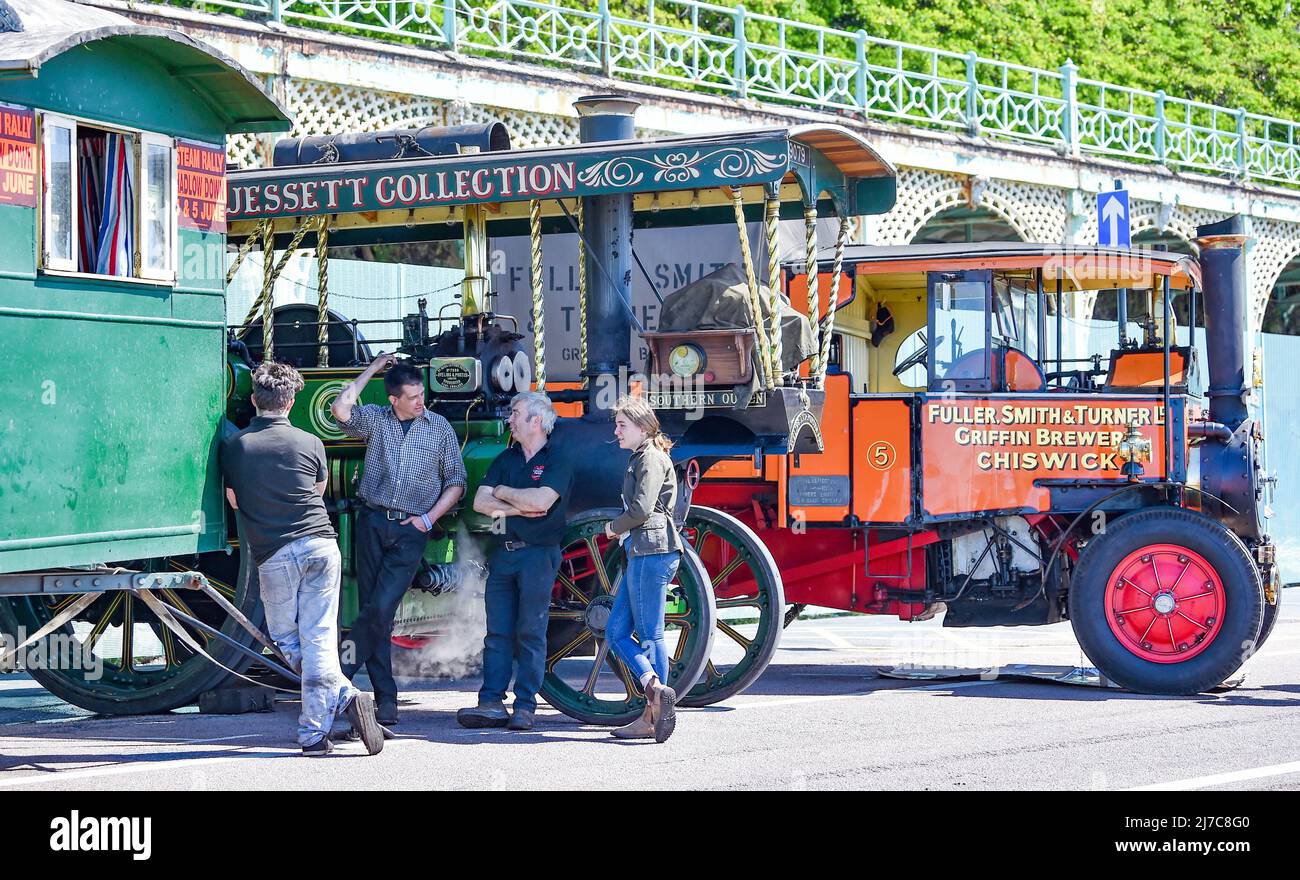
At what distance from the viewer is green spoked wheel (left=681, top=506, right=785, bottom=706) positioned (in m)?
9.47

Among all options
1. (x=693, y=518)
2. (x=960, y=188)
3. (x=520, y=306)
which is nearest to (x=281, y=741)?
(x=693, y=518)

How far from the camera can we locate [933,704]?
9.84m

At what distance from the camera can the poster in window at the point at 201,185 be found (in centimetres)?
820

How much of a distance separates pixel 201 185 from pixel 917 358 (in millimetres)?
4817

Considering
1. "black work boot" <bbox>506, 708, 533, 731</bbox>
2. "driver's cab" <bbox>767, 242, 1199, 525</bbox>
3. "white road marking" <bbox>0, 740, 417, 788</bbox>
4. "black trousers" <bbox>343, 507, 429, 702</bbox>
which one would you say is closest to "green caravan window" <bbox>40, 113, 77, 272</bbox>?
"white road marking" <bbox>0, 740, 417, 788</bbox>

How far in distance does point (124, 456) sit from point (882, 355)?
5.48 meters

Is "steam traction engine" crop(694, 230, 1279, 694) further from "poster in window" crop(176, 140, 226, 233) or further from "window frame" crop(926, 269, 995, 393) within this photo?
"poster in window" crop(176, 140, 226, 233)

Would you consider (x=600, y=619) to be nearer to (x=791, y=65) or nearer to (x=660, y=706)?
(x=660, y=706)

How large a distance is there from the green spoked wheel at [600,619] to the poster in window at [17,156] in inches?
127

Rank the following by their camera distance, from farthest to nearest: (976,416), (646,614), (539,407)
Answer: (976,416) < (539,407) < (646,614)

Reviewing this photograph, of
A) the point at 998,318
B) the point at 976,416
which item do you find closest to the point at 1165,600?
the point at 976,416

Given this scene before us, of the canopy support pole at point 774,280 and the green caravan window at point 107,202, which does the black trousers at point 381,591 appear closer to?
the green caravan window at point 107,202

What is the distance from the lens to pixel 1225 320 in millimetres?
11156

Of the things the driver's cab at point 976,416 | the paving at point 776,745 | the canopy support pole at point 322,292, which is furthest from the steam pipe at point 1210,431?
the canopy support pole at point 322,292
